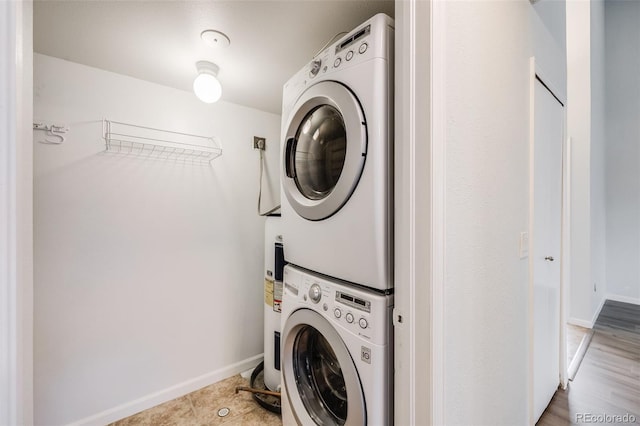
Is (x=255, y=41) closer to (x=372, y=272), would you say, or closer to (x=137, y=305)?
(x=372, y=272)

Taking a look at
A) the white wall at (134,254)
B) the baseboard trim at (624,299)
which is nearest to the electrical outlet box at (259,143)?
the white wall at (134,254)

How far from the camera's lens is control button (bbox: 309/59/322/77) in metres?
1.12

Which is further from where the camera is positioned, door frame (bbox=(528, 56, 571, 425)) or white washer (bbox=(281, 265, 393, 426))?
door frame (bbox=(528, 56, 571, 425))

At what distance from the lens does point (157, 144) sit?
1725mm

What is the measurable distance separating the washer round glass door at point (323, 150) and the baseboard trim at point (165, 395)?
156 centimetres

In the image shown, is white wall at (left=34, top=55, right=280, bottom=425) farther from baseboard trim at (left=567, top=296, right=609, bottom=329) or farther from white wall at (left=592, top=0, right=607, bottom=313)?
white wall at (left=592, top=0, right=607, bottom=313)

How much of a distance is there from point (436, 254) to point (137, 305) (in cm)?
182

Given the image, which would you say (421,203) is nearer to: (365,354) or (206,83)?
(365,354)

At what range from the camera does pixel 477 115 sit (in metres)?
0.92

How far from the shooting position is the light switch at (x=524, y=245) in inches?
47.9

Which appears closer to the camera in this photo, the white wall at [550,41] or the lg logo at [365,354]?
the lg logo at [365,354]

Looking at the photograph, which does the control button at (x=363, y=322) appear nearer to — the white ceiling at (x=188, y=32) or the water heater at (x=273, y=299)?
the water heater at (x=273, y=299)

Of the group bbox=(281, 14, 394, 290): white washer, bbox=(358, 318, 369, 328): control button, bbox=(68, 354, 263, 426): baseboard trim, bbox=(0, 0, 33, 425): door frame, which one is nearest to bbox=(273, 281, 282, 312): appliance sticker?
bbox=(281, 14, 394, 290): white washer

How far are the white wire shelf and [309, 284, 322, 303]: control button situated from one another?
131 centimetres
